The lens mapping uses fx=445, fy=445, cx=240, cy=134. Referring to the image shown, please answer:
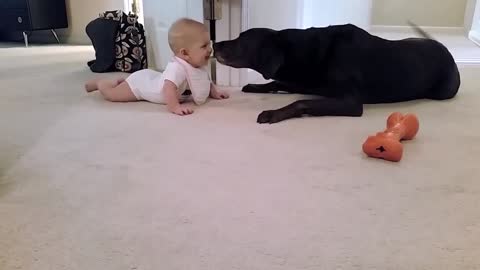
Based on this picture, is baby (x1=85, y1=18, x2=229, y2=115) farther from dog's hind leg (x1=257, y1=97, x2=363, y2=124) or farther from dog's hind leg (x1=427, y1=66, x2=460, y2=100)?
dog's hind leg (x1=427, y1=66, x2=460, y2=100)

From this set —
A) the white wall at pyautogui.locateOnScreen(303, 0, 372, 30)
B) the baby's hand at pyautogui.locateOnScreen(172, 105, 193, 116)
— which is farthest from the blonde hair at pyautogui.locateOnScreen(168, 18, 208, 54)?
the white wall at pyautogui.locateOnScreen(303, 0, 372, 30)

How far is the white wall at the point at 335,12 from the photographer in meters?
2.51

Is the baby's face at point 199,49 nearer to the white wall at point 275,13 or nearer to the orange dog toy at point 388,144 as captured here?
the white wall at point 275,13

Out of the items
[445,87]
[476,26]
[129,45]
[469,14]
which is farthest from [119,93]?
[469,14]

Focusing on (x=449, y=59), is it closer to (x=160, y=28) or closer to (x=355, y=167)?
(x=355, y=167)

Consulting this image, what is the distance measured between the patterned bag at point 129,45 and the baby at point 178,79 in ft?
2.08

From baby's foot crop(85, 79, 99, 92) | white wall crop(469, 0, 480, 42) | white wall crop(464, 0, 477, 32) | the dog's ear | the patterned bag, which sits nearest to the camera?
the dog's ear

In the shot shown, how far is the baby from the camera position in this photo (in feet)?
4.99

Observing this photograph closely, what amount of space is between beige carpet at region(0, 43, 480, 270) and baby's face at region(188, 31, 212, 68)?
212mm

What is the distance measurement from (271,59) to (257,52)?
0.06 metres

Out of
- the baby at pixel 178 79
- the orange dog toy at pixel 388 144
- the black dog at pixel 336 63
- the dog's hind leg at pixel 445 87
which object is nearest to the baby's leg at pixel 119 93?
the baby at pixel 178 79

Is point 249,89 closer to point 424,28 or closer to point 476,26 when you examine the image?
point 476,26

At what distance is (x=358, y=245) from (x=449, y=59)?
1246mm

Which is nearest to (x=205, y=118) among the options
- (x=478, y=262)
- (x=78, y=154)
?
(x=78, y=154)
